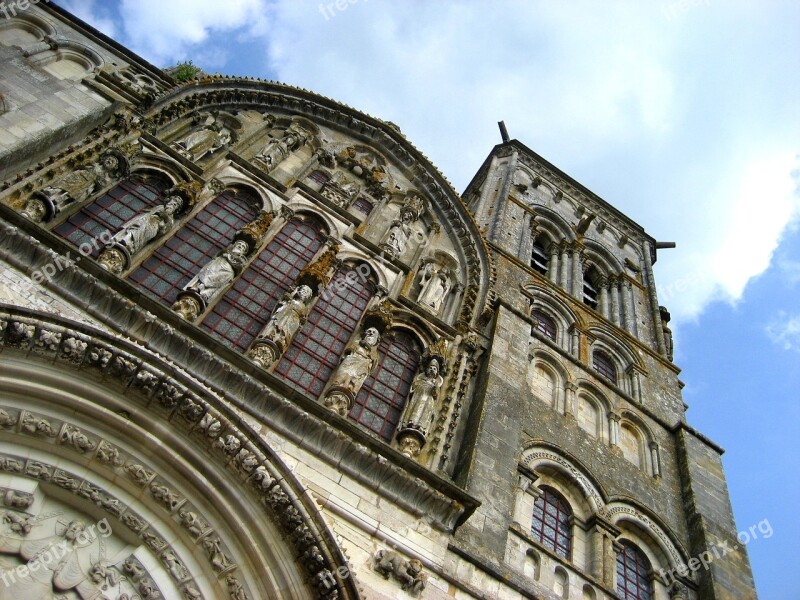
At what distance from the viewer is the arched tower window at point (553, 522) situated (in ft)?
39.3

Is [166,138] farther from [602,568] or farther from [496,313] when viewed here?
[602,568]

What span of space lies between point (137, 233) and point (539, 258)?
1485cm

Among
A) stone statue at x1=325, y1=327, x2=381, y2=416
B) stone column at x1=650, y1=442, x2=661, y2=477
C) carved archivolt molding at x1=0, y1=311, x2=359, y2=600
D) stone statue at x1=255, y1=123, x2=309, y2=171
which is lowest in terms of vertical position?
carved archivolt molding at x1=0, y1=311, x2=359, y2=600

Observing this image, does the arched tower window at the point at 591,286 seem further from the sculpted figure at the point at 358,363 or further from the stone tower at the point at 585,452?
Answer: the sculpted figure at the point at 358,363

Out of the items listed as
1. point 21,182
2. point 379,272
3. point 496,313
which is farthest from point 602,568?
point 21,182

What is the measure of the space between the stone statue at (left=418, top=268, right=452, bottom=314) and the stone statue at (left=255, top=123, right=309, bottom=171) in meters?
4.03

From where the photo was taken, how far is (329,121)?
731 inches

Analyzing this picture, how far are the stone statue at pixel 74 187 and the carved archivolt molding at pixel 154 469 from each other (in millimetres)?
2426

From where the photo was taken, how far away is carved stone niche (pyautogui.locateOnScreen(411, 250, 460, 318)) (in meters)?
14.3

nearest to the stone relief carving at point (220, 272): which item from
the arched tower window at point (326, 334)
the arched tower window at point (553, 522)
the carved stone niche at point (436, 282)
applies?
the arched tower window at point (326, 334)

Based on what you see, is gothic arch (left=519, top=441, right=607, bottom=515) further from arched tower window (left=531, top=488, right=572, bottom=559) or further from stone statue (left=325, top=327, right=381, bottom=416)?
stone statue (left=325, top=327, right=381, bottom=416)

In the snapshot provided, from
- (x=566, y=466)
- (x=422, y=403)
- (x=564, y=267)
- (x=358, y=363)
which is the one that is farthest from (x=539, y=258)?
(x=358, y=363)

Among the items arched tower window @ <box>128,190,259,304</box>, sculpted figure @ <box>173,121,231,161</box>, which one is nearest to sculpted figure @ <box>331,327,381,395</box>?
arched tower window @ <box>128,190,259,304</box>

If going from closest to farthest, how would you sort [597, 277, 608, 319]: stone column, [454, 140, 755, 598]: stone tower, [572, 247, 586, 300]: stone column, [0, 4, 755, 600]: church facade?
[0, 4, 755, 600]: church facade < [454, 140, 755, 598]: stone tower < [572, 247, 586, 300]: stone column < [597, 277, 608, 319]: stone column
